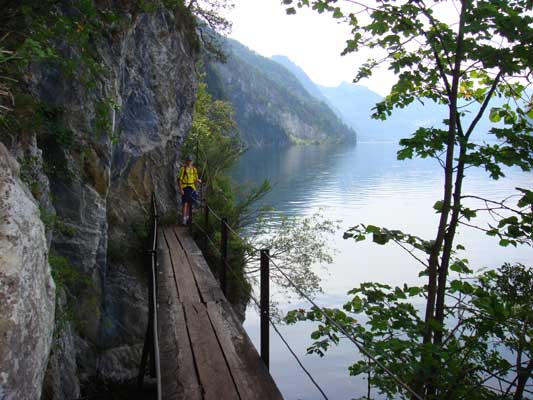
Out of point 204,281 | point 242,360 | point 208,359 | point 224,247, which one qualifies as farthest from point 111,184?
point 242,360

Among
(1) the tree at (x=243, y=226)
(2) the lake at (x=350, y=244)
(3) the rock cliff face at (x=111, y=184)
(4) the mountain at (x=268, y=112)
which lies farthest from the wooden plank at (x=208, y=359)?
(4) the mountain at (x=268, y=112)

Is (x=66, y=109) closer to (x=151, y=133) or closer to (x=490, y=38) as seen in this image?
(x=151, y=133)

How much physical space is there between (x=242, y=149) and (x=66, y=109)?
36.6 feet

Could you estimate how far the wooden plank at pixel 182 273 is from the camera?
253 inches

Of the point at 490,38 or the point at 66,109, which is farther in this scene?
the point at 66,109

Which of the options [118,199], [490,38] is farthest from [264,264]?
[118,199]

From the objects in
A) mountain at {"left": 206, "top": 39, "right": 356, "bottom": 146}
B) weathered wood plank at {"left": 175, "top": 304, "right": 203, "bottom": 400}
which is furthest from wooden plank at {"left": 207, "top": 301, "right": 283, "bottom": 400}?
mountain at {"left": 206, "top": 39, "right": 356, "bottom": 146}

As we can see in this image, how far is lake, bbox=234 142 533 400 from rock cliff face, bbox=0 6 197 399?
464cm

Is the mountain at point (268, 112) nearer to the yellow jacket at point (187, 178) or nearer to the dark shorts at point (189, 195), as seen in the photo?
the dark shorts at point (189, 195)

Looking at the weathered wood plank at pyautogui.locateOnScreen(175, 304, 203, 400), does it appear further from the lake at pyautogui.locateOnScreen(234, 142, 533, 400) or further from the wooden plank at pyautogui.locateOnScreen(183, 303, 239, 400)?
the lake at pyautogui.locateOnScreen(234, 142, 533, 400)

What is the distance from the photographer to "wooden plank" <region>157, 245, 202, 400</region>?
12.6 feet

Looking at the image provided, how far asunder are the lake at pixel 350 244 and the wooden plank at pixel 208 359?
378 inches

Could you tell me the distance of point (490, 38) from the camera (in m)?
3.66

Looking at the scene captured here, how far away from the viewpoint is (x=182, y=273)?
7.61 metres
